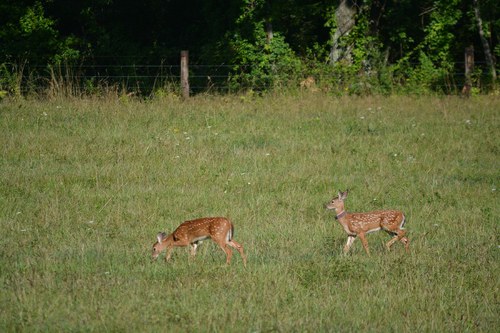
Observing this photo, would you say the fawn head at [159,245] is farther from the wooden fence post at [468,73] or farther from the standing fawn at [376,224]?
the wooden fence post at [468,73]

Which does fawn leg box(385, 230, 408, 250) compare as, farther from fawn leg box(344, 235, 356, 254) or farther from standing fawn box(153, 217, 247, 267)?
standing fawn box(153, 217, 247, 267)

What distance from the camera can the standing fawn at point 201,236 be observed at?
10383 millimetres

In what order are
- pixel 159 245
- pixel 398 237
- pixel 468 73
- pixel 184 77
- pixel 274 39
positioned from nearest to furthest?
pixel 159 245 < pixel 398 237 < pixel 184 77 < pixel 468 73 < pixel 274 39

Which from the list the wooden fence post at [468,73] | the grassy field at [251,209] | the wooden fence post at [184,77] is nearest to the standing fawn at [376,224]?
the grassy field at [251,209]

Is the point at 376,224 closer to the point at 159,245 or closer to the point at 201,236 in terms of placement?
the point at 201,236

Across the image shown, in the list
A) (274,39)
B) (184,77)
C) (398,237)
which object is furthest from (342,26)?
(398,237)

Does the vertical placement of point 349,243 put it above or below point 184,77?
below

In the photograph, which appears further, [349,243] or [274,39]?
[274,39]

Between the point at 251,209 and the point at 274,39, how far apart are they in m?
21.1

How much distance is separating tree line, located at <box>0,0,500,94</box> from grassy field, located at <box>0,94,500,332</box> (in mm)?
3239

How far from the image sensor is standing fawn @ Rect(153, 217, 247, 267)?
34.1 feet

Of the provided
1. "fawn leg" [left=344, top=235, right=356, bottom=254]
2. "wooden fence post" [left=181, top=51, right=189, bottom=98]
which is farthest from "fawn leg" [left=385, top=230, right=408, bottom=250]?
"wooden fence post" [left=181, top=51, right=189, bottom=98]

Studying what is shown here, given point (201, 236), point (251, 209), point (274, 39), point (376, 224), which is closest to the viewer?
point (201, 236)

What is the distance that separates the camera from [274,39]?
3384 centimetres
